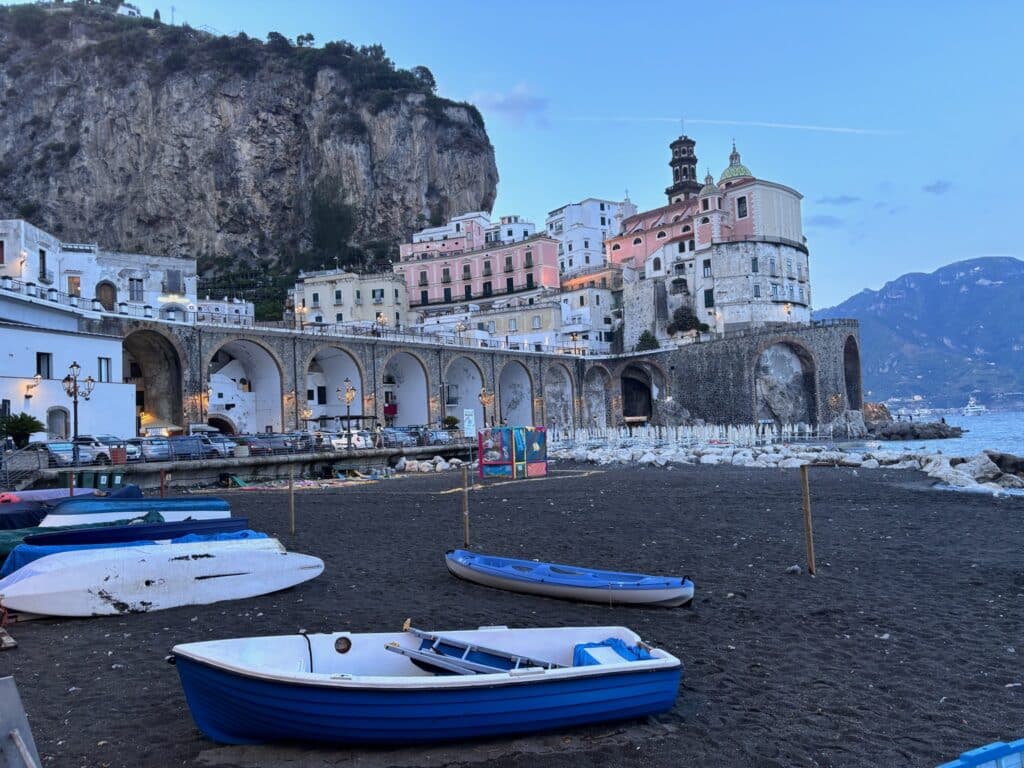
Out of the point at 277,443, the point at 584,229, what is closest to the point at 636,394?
the point at 584,229

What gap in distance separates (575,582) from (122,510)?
1027 centimetres

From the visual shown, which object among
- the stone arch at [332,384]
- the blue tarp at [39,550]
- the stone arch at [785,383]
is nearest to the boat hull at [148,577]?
the blue tarp at [39,550]

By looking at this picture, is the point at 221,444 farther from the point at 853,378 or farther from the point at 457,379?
the point at 853,378

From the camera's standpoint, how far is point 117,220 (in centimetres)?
8481

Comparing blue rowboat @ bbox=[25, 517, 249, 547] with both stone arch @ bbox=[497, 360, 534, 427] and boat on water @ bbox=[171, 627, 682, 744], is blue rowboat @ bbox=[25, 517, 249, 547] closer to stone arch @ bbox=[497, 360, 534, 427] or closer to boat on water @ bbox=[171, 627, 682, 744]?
boat on water @ bbox=[171, 627, 682, 744]

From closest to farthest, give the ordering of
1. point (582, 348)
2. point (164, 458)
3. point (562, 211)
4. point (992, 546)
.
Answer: point (992, 546) < point (164, 458) < point (582, 348) < point (562, 211)

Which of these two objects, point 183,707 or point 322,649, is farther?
point 183,707

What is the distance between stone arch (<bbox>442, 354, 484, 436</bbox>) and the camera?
57.4 m

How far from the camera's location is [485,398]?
5275cm

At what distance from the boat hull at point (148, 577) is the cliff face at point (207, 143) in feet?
276

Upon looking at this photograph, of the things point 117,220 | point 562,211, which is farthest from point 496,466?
point 117,220

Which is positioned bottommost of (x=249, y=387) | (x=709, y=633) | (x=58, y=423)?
(x=709, y=633)

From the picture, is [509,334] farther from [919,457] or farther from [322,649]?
[322,649]

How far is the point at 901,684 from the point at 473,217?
8515 centimetres
